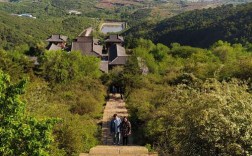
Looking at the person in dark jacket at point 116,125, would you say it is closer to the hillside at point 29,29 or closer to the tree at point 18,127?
the tree at point 18,127

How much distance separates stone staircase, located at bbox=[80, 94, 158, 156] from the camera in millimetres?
12047

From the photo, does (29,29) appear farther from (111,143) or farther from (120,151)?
(120,151)

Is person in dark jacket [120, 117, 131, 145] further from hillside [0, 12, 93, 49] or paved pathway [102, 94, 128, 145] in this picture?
hillside [0, 12, 93, 49]

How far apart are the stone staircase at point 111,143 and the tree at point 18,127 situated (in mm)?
2948

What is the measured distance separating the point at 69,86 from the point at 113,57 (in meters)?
25.9

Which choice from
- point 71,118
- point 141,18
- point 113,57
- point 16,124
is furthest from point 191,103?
point 141,18

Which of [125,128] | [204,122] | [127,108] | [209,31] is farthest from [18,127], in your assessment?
[209,31]

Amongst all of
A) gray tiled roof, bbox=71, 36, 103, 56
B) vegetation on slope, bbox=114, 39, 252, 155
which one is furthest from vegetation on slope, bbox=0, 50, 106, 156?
gray tiled roof, bbox=71, 36, 103, 56

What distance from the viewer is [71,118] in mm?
15289

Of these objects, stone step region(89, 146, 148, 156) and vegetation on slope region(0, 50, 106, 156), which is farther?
vegetation on slope region(0, 50, 106, 156)

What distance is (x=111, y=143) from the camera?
15922 millimetres

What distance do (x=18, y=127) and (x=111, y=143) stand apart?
716 centimetres

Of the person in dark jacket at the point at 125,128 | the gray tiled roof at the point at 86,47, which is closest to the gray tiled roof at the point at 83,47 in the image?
the gray tiled roof at the point at 86,47

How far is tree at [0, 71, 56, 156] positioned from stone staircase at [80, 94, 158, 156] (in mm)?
2948
